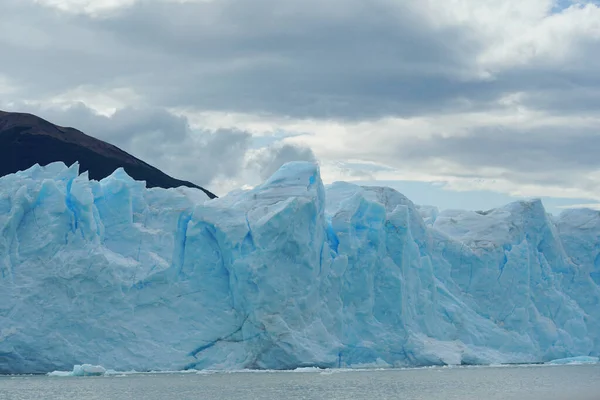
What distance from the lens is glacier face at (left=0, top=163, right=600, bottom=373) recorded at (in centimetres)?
2597

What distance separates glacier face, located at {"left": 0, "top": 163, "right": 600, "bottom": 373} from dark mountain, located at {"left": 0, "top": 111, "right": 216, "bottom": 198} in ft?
47.1

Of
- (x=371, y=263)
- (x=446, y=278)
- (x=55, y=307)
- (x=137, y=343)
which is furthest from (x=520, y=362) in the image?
(x=55, y=307)

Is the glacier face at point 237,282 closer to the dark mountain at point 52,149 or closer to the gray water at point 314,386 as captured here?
the gray water at point 314,386

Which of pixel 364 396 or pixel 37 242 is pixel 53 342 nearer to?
pixel 37 242

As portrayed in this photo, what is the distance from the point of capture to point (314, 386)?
25719 mm

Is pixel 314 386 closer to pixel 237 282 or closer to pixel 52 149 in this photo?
pixel 237 282

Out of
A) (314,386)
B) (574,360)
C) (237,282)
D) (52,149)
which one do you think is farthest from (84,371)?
(52,149)

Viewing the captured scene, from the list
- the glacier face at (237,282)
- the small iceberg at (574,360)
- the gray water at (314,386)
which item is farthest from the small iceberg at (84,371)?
the small iceberg at (574,360)

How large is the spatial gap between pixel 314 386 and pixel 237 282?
3.97 meters

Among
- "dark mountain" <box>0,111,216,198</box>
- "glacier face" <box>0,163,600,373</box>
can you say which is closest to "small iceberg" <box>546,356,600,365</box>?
"glacier face" <box>0,163,600,373</box>

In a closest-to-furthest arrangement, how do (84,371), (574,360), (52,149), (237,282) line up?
1. (84,371)
2. (237,282)
3. (574,360)
4. (52,149)

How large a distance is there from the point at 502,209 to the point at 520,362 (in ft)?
19.8

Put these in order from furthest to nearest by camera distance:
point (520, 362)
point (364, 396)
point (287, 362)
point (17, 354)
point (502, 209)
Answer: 1. point (502, 209)
2. point (520, 362)
3. point (287, 362)
4. point (17, 354)
5. point (364, 396)

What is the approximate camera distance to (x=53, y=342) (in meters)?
25.3
